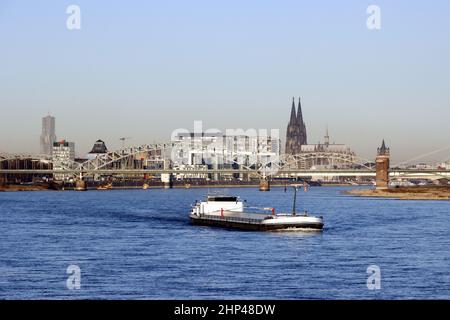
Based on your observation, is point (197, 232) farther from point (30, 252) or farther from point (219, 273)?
point (219, 273)

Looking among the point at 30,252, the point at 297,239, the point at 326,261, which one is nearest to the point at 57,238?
the point at 30,252

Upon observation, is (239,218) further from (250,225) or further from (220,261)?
(220,261)

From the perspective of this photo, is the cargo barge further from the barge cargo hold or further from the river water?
the river water

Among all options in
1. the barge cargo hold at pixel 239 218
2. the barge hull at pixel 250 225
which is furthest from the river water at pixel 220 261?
the barge cargo hold at pixel 239 218

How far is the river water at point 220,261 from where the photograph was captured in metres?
33.8

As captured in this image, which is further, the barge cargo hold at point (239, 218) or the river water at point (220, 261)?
the barge cargo hold at point (239, 218)

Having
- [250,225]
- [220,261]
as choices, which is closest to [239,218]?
[250,225]

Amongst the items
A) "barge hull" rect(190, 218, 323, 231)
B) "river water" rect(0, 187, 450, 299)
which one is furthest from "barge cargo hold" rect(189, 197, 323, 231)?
"river water" rect(0, 187, 450, 299)

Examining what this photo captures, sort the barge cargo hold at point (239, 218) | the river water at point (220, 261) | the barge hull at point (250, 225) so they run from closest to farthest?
1. the river water at point (220, 261)
2. the barge hull at point (250, 225)
3. the barge cargo hold at point (239, 218)

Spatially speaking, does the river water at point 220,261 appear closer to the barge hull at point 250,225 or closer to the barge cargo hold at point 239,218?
the barge hull at point 250,225

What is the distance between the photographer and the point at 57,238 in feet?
197

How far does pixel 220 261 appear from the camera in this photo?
44625mm
